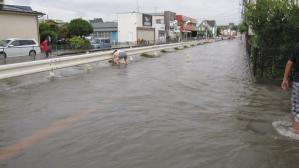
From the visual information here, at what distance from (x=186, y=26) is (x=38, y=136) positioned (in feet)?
369

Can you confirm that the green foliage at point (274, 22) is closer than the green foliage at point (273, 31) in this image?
No

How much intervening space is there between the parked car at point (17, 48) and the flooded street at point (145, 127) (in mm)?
15969

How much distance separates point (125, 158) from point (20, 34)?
33.9 m

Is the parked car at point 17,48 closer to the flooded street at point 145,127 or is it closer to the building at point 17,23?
the building at point 17,23

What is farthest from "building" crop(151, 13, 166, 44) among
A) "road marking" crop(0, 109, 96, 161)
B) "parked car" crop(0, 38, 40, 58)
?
"road marking" crop(0, 109, 96, 161)

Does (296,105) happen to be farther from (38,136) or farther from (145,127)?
(38,136)

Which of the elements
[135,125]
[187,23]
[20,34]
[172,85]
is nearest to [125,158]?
[135,125]

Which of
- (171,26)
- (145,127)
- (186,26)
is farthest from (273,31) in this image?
(186,26)

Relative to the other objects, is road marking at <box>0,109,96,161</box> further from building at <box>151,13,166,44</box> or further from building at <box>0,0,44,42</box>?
building at <box>151,13,166,44</box>

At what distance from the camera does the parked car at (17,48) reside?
2753 centimetres

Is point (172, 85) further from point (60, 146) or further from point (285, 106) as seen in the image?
point (60, 146)

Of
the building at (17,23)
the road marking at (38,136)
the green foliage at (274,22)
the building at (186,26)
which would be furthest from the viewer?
the building at (186,26)

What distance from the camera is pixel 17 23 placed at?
36438 mm

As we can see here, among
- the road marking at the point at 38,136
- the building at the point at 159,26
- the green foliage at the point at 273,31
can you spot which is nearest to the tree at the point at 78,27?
the building at the point at 159,26
